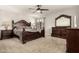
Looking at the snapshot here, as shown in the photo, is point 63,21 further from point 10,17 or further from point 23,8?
point 10,17

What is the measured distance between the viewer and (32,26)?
1824mm

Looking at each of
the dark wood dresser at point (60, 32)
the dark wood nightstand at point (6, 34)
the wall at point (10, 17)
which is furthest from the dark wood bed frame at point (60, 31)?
the dark wood nightstand at point (6, 34)

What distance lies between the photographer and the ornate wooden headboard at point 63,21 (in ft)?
5.87

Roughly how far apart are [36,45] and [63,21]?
658mm

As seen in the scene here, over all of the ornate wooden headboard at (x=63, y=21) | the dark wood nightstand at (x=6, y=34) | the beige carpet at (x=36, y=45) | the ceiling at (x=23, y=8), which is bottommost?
the beige carpet at (x=36, y=45)

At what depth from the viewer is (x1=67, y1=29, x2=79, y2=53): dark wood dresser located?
1.80 meters

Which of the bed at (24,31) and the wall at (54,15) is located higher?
the wall at (54,15)

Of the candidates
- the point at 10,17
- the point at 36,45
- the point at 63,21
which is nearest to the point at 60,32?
the point at 63,21

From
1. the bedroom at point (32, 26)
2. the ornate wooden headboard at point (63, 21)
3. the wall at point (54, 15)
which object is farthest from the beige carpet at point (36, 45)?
the ornate wooden headboard at point (63, 21)

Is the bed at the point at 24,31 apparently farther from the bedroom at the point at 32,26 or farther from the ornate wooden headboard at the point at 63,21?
the ornate wooden headboard at the point at 63,21

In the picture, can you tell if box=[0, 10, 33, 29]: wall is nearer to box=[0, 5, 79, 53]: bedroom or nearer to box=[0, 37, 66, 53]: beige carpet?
box=[0, 5, 79, 53]: bedroom

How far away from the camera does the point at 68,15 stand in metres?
1.77

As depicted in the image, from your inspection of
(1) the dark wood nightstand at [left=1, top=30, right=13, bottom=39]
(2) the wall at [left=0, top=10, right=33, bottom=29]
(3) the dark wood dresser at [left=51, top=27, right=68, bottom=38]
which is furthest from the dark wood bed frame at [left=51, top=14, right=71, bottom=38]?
(1) the dark wood nightstand at [left=1, top=30, right=13, bottom=39]
